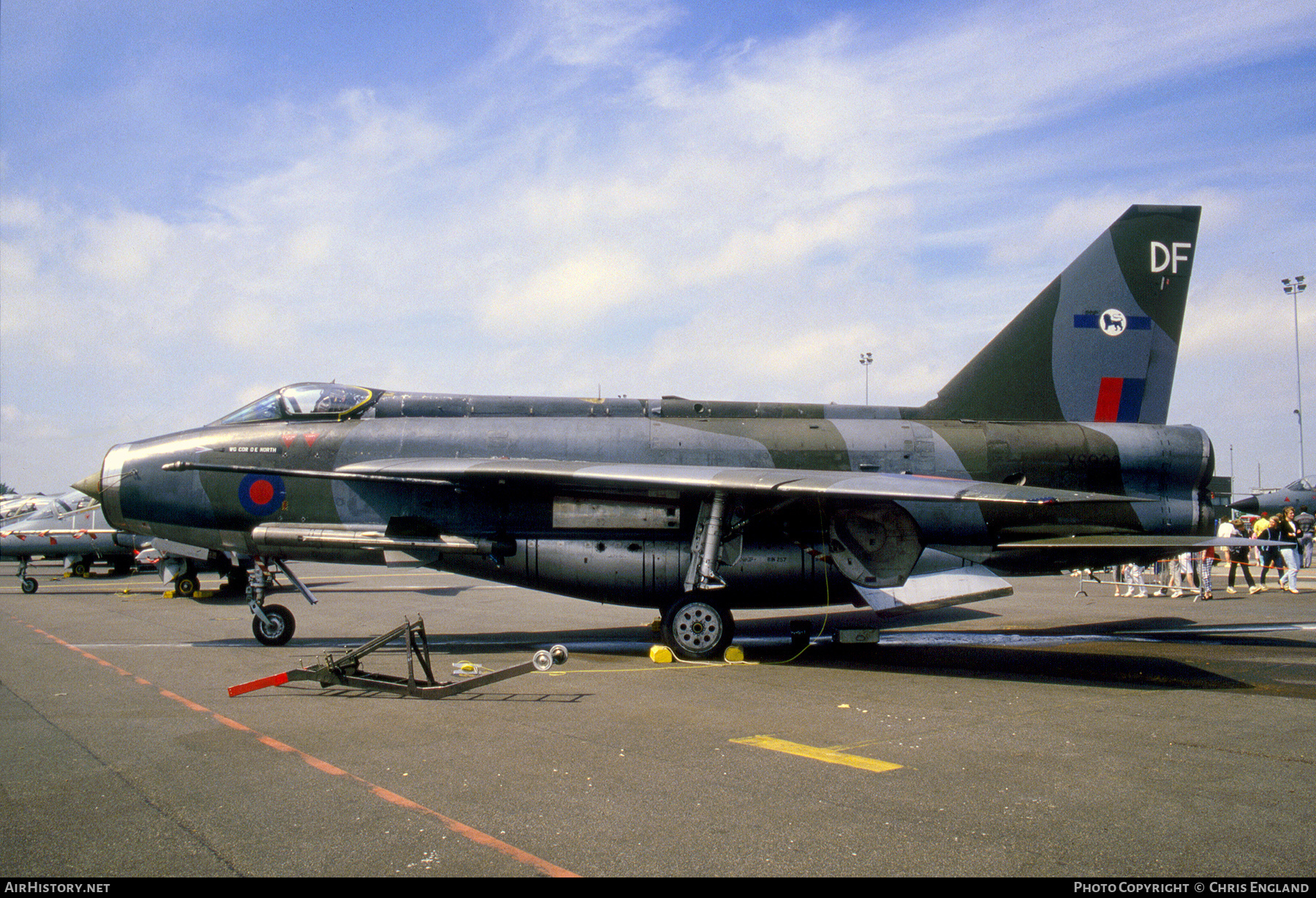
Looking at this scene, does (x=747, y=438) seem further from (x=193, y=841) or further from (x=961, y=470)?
(x=193, y=841)

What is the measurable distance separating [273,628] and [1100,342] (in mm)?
→ 12951

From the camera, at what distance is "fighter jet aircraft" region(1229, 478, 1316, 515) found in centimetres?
3616

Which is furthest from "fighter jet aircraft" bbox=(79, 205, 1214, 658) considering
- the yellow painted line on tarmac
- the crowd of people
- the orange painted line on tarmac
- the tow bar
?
the crowd of people

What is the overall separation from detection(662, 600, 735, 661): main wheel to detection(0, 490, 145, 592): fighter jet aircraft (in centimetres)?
2110

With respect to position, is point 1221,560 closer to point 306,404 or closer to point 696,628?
point 696,628

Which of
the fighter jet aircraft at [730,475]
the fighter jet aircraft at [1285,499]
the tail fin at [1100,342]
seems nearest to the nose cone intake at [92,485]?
the fighter jet aircraft at [730,475]

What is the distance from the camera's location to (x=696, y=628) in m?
10.7

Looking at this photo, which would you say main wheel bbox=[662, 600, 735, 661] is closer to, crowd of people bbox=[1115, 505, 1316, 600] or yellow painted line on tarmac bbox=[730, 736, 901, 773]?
yellow painted line on tarmac bbox=[730, 736, 901, 773]

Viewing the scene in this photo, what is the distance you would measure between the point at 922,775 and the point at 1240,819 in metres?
1.72

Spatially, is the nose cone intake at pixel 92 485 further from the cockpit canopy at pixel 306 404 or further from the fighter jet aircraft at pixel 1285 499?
the fighter jet aircraft at pixel 1285 499

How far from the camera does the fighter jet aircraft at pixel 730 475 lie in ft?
35.5

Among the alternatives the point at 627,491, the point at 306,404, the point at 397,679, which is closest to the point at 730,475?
the point at 627,491

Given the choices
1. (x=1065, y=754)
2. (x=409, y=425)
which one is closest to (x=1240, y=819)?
(x=1065, y=754)

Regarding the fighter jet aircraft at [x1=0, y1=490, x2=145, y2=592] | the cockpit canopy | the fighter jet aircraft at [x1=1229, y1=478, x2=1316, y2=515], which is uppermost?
the cockpit canopy
